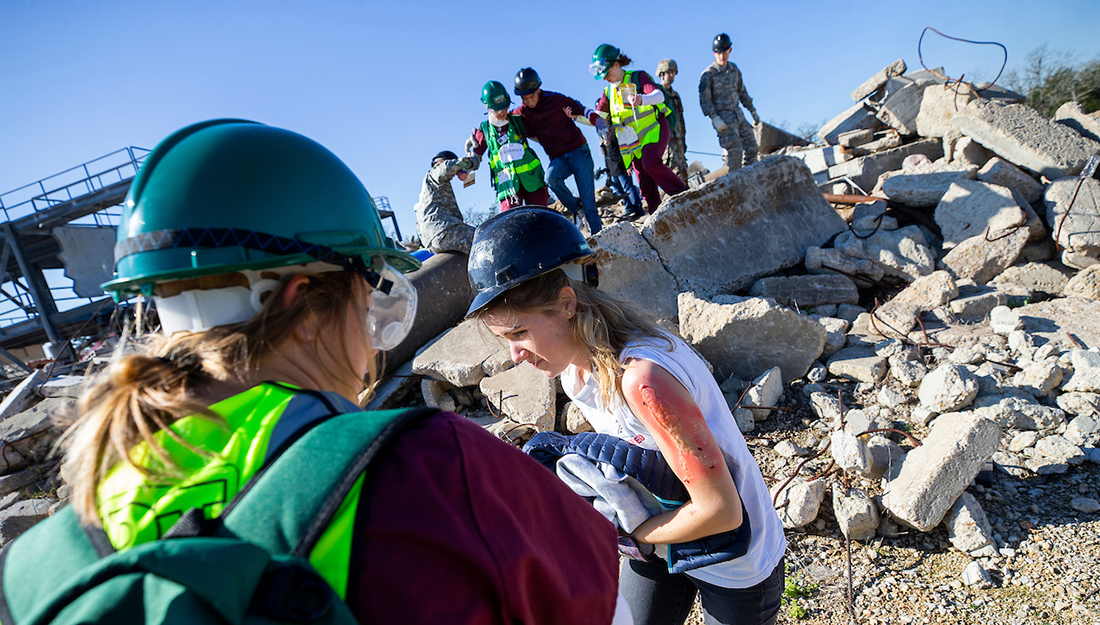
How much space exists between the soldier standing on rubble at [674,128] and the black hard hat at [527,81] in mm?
3135

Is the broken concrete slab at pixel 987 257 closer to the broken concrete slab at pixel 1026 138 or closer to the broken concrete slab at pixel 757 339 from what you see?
the broken concrete slab at pixel 1026 138

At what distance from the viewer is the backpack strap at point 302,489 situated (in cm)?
58

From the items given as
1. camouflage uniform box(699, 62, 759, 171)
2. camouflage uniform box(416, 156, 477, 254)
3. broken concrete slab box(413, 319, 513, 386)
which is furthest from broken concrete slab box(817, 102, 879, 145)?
broken concrete slab box(413, 319, 513, 386)

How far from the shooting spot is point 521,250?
5.92 ft

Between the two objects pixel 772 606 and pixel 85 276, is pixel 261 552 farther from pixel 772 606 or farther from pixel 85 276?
pixel 85 276

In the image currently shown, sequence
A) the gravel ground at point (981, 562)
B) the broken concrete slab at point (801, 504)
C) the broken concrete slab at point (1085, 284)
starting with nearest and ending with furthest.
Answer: the gravel ground at point (981, 562)
the broken concrete slab at point (801, 504)
the broken concrete slab at point (1085, 284)

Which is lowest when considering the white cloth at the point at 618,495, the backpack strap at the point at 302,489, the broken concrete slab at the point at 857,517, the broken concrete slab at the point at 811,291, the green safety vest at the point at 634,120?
the broken concrete slab at the point at 857,517

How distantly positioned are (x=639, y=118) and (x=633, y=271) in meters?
2.21

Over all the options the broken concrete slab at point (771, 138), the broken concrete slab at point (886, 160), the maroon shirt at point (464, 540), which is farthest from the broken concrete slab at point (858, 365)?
the broken concrete slab at point (771, 138)

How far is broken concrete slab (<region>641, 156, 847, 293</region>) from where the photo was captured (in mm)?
5566

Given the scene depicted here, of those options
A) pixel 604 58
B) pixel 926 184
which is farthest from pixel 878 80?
pixel 604 58

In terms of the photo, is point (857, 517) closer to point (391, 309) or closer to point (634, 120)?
point (391, 309)

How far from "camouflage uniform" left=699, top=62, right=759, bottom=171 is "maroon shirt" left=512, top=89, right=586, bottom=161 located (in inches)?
116

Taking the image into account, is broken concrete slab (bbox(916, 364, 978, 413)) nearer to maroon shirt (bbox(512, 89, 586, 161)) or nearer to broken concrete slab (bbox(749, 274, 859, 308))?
broken concrete slab (bbox(749, 274, 859, 308))
